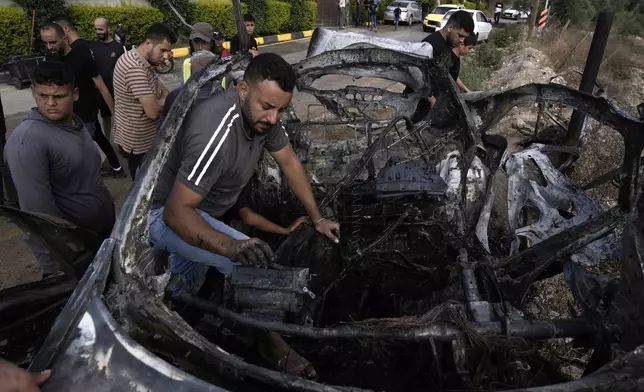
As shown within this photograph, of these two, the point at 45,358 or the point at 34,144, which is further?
the point at 34,144

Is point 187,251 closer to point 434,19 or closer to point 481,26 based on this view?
point 481,26

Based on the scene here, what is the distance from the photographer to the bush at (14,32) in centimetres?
1115

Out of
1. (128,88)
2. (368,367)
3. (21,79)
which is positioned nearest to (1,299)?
(368,367)

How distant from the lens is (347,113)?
4.38m

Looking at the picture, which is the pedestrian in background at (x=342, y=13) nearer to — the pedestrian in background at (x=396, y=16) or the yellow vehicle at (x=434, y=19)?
the pedestrian in background at (x=396, y=16)

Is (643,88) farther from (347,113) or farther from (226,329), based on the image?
(226,329)

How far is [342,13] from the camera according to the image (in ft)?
79.5

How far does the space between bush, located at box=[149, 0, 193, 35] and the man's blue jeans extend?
47.7 feet

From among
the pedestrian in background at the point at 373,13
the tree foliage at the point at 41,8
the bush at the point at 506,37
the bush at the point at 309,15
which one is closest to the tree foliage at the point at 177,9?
the tree foliage at the point at 41,8

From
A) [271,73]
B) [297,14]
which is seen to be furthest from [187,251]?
[297,14]

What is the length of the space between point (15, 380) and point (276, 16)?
20749 millimetres

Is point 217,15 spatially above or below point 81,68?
below

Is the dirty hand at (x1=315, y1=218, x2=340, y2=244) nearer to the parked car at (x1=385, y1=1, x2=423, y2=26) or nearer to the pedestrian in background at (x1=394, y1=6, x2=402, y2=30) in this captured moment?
the pedestrian in background at (x1=394, y1=6, x2=402, y2=30)

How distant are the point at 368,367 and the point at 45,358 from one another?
4.89ft
